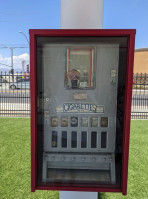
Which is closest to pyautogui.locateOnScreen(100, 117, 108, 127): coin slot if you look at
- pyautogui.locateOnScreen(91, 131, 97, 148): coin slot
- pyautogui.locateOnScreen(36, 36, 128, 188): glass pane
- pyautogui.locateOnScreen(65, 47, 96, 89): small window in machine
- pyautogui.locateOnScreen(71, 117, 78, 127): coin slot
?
pyautogui.locateOnScreen(36, 36, 128, 188): glass pane

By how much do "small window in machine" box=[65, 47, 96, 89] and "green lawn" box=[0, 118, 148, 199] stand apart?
1949 mm

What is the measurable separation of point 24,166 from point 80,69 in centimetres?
271

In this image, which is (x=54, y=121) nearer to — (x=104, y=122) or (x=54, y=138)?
(x=54, y=138)

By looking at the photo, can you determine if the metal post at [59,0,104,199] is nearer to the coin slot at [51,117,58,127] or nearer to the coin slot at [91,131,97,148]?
the coin slot at [51,117,58,127]

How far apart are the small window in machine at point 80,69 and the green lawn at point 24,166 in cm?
195

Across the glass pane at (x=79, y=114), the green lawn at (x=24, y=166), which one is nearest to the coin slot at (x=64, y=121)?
the glass pane at (x=79, y=114)

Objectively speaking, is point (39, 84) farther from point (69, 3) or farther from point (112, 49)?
point (69, 3)

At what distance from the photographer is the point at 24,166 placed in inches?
149

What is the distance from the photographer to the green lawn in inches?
116

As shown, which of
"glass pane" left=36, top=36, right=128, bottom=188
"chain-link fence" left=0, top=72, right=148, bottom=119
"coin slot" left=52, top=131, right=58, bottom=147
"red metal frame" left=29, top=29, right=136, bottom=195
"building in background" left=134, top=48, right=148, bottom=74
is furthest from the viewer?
"building in background" left=134, top=48, right=148, bottom=74

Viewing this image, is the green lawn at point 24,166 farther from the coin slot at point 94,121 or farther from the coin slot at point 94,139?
the coin slot at point 94,121

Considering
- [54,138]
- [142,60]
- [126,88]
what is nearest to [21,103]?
[54,138]

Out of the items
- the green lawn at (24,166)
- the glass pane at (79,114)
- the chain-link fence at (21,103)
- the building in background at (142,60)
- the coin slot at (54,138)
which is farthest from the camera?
the building in background at (142,60)

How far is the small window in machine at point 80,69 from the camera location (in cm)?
185
